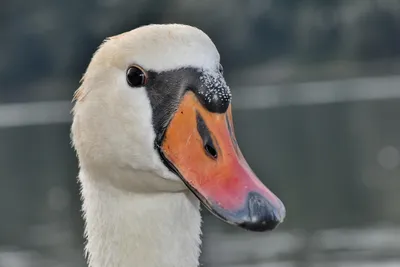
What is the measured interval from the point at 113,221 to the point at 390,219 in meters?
7.86

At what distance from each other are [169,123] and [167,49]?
18 centimetres

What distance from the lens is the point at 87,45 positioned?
50.9ft

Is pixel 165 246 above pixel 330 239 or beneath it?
beneath

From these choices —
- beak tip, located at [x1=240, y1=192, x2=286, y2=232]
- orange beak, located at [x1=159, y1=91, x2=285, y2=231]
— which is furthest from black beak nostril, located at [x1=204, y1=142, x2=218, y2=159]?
beak tip, located at [x1=240, y1=192, x2=286, y2=232]

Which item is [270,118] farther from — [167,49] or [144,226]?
[167,49]

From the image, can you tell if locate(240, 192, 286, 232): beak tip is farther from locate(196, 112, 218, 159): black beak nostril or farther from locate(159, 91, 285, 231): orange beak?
locate(196, 112, 218, 159): black beak nostril

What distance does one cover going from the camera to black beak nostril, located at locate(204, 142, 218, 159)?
2.30 meters

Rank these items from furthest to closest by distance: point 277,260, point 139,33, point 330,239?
point 330,239 < point 277,260 < point 139,33

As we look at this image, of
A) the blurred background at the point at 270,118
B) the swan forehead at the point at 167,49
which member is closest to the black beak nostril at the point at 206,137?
the swan forehead at the point at 167,49

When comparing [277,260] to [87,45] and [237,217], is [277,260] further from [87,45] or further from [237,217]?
[87,45]

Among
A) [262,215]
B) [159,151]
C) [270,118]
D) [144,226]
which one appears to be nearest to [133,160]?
[159,151]

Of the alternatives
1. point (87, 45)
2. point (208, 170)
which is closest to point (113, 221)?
point (208, 170)

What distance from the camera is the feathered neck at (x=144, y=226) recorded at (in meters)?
2.41

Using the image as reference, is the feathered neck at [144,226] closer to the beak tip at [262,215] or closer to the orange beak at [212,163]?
the orange beak at [212,163]
